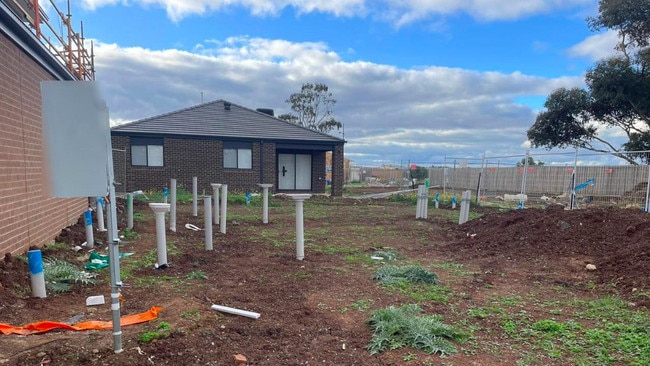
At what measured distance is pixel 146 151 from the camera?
65.7ft

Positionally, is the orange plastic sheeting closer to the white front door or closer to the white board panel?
the white board panel

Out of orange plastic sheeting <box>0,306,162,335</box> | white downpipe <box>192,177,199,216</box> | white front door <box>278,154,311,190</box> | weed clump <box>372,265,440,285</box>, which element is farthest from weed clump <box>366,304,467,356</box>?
white front door <box>278,154,311,190</box>

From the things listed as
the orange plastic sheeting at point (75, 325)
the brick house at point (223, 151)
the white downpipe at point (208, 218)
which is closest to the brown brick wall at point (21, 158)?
the orange plastic sheeting at point (75, 325)

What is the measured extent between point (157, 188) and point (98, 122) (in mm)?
18766

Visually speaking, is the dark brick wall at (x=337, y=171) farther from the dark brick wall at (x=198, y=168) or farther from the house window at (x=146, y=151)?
the house window at (x=146, y=151)

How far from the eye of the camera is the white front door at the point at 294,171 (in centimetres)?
2338

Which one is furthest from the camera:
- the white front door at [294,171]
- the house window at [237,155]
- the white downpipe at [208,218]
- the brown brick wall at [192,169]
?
the white front door at [294,171]

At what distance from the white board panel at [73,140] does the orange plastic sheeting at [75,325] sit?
4.64 ft

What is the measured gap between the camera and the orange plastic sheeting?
10.5 feet

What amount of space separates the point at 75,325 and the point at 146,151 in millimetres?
18171

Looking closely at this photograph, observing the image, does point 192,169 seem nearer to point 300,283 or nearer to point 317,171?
point 317,171

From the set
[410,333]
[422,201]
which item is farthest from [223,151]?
[410,333]

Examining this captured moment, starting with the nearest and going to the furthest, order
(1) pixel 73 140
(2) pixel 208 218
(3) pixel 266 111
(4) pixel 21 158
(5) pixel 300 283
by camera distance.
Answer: (1) pixel 73 140
(5) pixel 300 283
(4) pixel 21 158
(2) pixel 208 218
(3) pixel 266 111

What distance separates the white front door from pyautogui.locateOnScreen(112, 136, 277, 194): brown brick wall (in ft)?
6.09
